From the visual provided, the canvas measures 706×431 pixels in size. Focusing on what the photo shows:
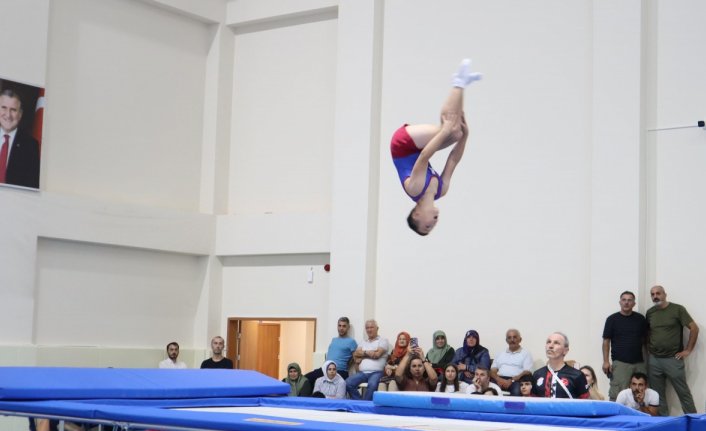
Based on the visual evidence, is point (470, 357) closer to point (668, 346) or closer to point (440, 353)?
point (440, 353)

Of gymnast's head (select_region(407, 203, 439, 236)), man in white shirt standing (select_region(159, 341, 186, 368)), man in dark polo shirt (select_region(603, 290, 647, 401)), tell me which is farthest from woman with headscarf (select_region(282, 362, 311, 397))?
gymnast's head (select_region(407, 203, 439, 236))

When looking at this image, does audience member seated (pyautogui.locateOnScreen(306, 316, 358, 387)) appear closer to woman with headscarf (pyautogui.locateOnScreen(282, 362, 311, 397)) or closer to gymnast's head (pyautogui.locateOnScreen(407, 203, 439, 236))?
woman with headscarf (pyautogui.locateOnScreen(282, 362, 311, 397))

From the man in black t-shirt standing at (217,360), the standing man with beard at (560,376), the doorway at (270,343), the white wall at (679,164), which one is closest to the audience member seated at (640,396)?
the white wall at (679,164)

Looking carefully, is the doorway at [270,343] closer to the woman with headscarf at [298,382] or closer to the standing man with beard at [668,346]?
the woman with headscarf at [298,382]

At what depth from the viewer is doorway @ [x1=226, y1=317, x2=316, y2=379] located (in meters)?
15.6

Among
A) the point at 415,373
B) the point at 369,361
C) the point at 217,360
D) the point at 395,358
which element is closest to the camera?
the point at 415,373

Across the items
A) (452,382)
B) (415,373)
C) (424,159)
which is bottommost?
(452,382)

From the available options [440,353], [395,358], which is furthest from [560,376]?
[395,358]

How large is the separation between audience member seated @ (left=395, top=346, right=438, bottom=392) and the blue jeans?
64 centimetres

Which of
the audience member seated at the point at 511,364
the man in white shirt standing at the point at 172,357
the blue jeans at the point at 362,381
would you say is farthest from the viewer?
the man in white shirt standing at the point at 172,357

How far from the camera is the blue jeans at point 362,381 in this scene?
12898mm

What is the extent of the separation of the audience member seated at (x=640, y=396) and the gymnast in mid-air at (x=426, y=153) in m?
4.80

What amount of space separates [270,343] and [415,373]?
5.07m

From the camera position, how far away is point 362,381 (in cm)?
1302
